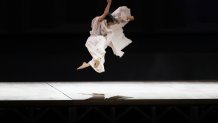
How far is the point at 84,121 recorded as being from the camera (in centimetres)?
625

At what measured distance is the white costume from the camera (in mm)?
6703

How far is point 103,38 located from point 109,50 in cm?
251

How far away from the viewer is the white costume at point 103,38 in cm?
670

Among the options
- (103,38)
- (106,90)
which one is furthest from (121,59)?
(103,38)

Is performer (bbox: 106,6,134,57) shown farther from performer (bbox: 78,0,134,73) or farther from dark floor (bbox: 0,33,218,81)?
dark floor (bbox: 0,33,218,81)

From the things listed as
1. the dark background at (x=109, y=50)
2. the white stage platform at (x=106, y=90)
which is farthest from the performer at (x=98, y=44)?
the dark background at (x=109, y=50)

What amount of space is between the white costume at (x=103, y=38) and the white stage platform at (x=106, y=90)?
1.45 feet

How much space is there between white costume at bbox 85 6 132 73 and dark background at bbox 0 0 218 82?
2.08 metres

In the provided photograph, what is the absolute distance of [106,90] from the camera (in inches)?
285

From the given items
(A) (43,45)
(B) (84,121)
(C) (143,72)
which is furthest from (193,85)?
(A) (43,45)

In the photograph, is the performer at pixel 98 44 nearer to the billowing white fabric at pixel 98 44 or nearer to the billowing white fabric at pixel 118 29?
the billowing white fabric at pixel 98 44

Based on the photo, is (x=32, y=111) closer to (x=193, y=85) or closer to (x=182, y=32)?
(x=193, y=85)

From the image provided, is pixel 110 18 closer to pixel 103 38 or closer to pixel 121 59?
pixel 103 38

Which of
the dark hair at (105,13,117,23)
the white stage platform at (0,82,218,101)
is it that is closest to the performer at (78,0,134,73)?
the dark hair at (105,13,117,23)
